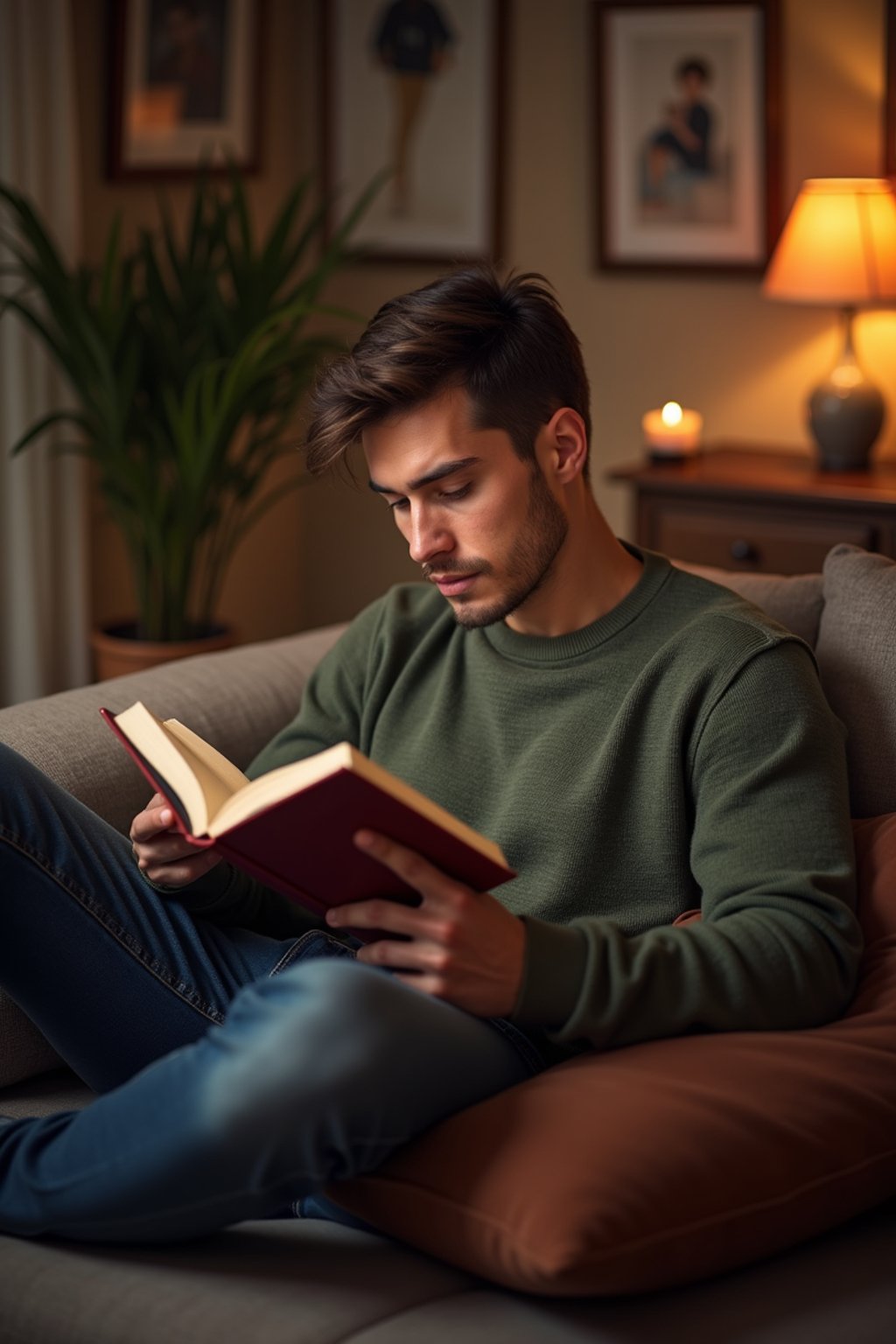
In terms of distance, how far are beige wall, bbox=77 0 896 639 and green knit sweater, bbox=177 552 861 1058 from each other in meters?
1.98

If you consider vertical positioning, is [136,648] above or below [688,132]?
below

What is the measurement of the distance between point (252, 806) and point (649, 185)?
9.09 feet

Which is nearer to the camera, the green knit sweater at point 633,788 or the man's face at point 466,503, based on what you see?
the green knit sweater at point 633,788

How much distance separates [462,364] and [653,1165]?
81 centimetres

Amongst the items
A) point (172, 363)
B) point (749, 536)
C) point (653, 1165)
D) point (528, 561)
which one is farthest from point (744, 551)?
point (653, 1165)

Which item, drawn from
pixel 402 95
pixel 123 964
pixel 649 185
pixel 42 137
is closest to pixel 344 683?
pixel 123 964

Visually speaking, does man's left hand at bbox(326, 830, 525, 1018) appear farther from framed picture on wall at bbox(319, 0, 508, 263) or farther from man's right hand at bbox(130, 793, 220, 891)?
framed picture on wall at bbox(319, 0, 508, 263)

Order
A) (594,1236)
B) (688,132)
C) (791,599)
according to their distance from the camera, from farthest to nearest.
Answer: (688,132)
(791,599)
(594,1236)

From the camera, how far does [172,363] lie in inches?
123

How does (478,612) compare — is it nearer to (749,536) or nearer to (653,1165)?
(653,1165)

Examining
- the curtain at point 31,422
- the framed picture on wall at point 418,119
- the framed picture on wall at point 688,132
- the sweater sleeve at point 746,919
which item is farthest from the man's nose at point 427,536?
the framed picture on wall at point 418,119

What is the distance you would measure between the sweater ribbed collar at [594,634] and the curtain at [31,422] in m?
1.89

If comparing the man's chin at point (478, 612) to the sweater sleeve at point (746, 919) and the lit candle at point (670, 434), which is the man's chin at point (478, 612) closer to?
the sweater sleeve at point (746, 919)

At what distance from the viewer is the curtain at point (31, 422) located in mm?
3188
